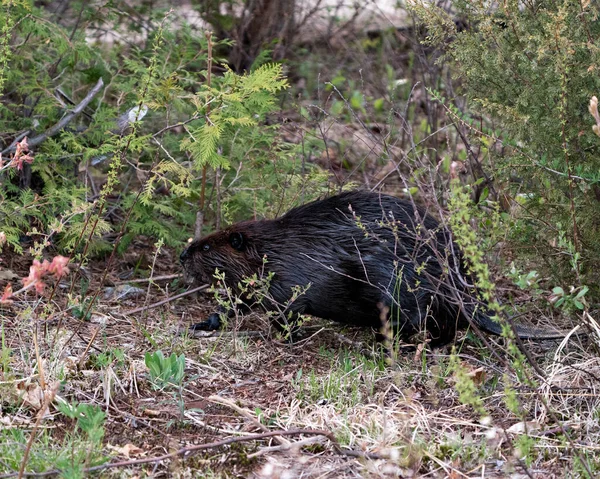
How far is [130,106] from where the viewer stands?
5.11 metres

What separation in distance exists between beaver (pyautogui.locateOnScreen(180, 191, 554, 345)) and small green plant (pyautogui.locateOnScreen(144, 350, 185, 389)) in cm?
67

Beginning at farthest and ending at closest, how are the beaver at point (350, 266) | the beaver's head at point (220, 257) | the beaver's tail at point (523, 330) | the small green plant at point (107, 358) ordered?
the beaver's head at point (220, 257) < the beaver at point (350, 266) < the beaver's tail at point (523, 330) < the small green plant at point (107, 358)

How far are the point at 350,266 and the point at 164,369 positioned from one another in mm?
1157

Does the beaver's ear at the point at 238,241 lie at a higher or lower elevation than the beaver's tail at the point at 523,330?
higher

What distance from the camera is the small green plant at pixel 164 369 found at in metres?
3.62

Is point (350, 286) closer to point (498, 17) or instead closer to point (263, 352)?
point (263, 352)

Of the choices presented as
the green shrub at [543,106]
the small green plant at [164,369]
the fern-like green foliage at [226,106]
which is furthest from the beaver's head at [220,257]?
the green shrub at [543,106]

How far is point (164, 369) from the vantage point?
3.61 m

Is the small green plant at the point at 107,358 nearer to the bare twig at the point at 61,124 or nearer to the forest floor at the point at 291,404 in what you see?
the forest floor at the point at 291,404

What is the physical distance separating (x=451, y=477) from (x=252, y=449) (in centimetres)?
72

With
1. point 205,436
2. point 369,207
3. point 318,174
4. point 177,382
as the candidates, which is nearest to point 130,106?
point 318,174

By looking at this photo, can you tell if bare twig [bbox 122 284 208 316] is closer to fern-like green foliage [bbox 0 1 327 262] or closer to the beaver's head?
the beaver's head

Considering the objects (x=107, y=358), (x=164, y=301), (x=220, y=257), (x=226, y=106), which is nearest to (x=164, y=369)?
(x=107, y=358)

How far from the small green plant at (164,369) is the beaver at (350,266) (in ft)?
2.19
